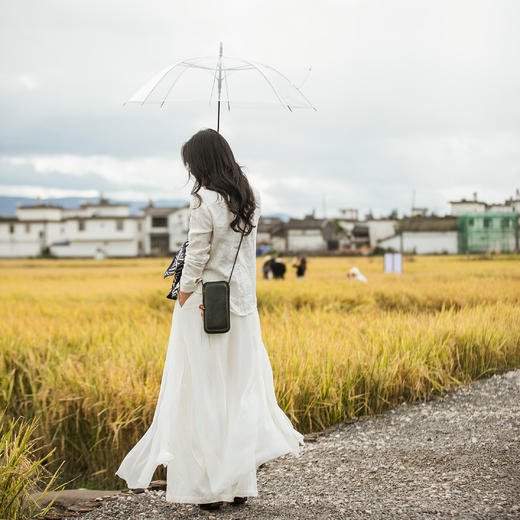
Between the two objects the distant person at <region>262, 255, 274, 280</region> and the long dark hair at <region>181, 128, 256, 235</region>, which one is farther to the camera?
the distant person at <region>262, 255, 274, 280</region>

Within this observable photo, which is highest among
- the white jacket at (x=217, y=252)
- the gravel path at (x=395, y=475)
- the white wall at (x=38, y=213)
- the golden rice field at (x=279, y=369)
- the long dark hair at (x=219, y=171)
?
the white wall at (x=38, y=213)

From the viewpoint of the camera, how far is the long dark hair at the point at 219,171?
8.83ft

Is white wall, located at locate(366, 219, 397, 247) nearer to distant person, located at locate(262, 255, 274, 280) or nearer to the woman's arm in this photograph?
distant person, located at locate(262, 255, 274, 280)

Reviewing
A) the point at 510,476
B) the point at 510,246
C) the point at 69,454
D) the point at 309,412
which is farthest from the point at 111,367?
the point at 510,246

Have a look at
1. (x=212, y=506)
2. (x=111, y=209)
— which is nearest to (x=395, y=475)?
(x=212, y=506)

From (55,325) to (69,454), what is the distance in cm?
343

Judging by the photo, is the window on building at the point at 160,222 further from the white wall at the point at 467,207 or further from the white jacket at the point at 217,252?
the white jacket at the point at 217,252

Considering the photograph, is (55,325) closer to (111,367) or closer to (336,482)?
(111,367)

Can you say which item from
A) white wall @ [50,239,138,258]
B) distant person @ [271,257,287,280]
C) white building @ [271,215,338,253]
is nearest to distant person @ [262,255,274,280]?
distant person @ [271,257,287,280]

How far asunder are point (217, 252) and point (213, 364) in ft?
1.68

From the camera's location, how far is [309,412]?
450 cm

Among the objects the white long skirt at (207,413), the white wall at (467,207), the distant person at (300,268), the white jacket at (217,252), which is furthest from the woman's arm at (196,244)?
the distant person at (300,268)

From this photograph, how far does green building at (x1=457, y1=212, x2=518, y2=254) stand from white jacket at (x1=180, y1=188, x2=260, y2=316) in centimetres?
887

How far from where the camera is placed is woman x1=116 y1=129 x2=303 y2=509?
8.84ft
